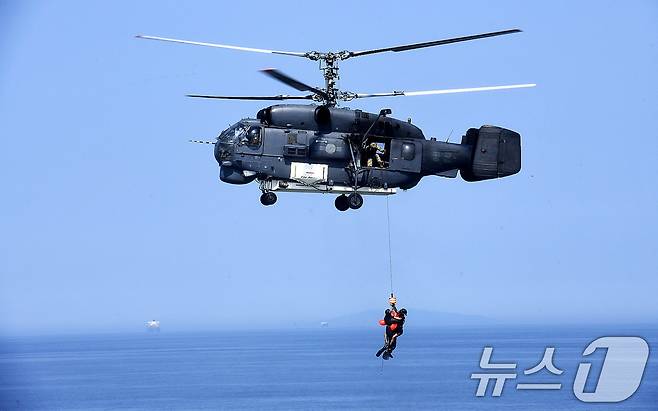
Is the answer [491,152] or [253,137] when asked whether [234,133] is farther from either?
[491,152]

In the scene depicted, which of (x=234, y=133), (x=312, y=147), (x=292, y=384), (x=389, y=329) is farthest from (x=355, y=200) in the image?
(x=292, y=384)

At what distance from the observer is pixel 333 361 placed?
534 feet

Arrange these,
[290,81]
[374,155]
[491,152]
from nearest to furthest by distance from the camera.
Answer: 1. [290,81]
2. [374,155]
3. [491,152]

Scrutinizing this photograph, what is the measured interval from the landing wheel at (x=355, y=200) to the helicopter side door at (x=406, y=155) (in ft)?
3.66

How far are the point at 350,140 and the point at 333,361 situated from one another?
5369 inches

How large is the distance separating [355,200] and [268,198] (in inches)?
86.2

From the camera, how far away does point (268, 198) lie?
92.7 feet

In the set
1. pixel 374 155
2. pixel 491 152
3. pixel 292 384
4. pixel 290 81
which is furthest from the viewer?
pixel 292 384

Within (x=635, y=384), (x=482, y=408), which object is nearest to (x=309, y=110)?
(x=482, y=408)

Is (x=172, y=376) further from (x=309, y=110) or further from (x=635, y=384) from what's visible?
(x=309, y=110)

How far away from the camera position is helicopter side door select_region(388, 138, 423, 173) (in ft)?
95.2

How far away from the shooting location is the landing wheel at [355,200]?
2866 cm

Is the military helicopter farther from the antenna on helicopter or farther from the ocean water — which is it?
the ocean water

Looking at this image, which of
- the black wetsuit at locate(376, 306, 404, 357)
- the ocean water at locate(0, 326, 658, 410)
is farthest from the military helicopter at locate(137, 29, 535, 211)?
the ocean water at locate(0, 326, 658, 410)
